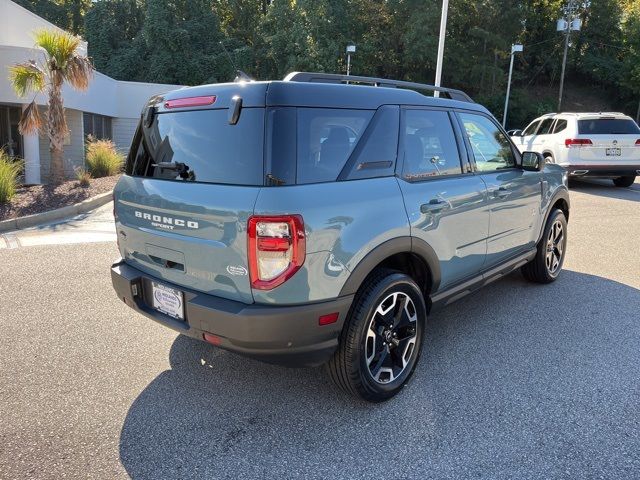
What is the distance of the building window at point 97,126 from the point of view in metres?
19.7

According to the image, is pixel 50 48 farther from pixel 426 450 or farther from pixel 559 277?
pixel 426 450

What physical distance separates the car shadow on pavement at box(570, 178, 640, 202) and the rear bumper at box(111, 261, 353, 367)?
10.8 metres

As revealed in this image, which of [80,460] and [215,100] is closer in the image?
[80,460]

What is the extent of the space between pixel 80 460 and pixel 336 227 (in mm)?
1766

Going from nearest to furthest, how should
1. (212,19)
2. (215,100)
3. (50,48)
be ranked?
(215,100) → (50,48) → (212,19)

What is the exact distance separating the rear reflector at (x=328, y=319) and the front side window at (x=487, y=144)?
6.56 ft

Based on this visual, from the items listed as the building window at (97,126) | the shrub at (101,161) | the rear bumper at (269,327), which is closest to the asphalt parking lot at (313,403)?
the rear bumper at (269,327)

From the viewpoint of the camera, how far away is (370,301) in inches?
114

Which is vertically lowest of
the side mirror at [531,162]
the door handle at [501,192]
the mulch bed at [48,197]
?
the mulch bed at [48,197]

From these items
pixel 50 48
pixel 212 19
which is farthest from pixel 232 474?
pixel 212 19

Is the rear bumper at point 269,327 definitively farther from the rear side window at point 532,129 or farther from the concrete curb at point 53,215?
the rear side window at point 532,129

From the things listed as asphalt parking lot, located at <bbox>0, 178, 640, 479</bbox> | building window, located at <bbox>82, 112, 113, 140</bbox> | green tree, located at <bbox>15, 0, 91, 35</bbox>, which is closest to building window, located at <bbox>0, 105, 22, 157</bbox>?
building window, located at <bbox>82, 112, 113, 140</bbox>

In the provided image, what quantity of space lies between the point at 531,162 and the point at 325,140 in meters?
2.65

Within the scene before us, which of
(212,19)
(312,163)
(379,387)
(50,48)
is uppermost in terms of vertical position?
(212,19)
